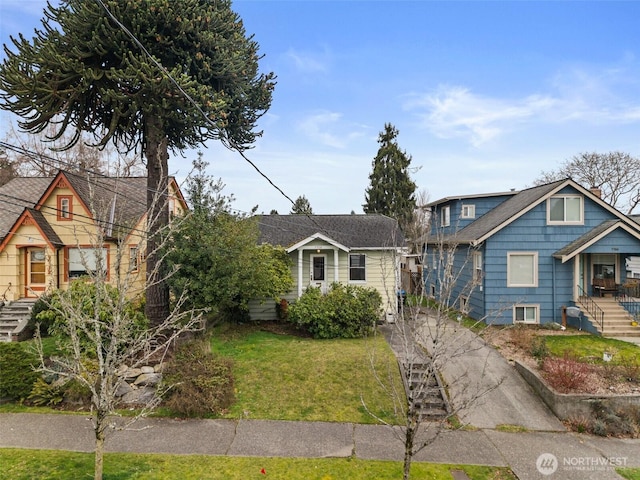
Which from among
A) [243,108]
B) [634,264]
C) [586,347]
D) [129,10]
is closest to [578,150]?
[634,264]

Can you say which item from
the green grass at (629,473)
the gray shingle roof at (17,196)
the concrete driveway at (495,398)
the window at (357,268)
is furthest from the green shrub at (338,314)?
the gray shingle roof at (17,196)

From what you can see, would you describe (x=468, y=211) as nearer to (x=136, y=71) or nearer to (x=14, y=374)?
(x=136, y=71)

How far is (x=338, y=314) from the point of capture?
13.6 m

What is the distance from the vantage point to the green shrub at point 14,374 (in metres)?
8.58

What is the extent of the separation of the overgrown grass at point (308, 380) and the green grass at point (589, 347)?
594cm

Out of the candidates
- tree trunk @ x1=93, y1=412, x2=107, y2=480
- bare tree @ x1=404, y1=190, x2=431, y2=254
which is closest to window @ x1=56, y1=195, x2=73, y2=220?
tree trunk @ x1=93, y1=412, x2=107, y2=480

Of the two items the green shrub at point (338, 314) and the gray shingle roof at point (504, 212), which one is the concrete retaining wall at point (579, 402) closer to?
the green shrub at point (338, 314)

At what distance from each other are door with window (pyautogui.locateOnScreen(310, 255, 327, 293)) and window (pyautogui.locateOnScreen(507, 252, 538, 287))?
8223 millimetres

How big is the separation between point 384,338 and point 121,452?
31.0 ft

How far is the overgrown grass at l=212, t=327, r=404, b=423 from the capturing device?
27.6 feet

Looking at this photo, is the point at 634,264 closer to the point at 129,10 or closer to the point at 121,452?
the point at 121,452

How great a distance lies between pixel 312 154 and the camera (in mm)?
18391

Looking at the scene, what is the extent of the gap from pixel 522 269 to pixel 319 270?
9115mm

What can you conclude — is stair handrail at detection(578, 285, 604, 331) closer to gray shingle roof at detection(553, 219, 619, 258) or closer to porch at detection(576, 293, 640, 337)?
porch at detection(576, 293, 640, 337)
